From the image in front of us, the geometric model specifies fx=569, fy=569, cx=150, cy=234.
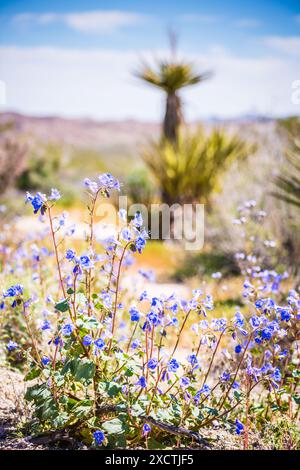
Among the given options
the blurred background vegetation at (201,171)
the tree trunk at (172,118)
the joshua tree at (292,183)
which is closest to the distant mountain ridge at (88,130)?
the blurred background vegetation at (201,171)

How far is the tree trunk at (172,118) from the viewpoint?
10.6 meters

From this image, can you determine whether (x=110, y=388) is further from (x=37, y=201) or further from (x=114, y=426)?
(x=37, y=201)

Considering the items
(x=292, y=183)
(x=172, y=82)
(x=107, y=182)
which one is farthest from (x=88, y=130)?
(x=107, y=182)

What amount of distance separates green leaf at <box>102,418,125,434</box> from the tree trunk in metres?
8.55

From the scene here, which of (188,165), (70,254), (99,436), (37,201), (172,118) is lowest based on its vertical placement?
(99,436)

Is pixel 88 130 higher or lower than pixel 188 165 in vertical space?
higher

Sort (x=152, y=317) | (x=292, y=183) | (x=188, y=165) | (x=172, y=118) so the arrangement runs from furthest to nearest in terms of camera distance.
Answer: (x=172, y=118) → (x=188, y=165) → (x=292, y=183) → (x=152, y=317)

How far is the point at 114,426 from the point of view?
7.75 ft

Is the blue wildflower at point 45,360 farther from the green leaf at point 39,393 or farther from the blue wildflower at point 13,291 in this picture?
the blue wildflower at point 13,291

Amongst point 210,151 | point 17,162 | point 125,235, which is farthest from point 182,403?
point 17,162

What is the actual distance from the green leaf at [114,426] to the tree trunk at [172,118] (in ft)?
28.1

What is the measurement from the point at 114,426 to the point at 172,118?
882 centimetres

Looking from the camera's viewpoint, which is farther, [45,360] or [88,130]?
[88,130]

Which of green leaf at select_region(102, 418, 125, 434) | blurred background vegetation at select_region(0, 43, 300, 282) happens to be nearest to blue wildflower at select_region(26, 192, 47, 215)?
green leaf at select_region(102, 418, 125, 434)
